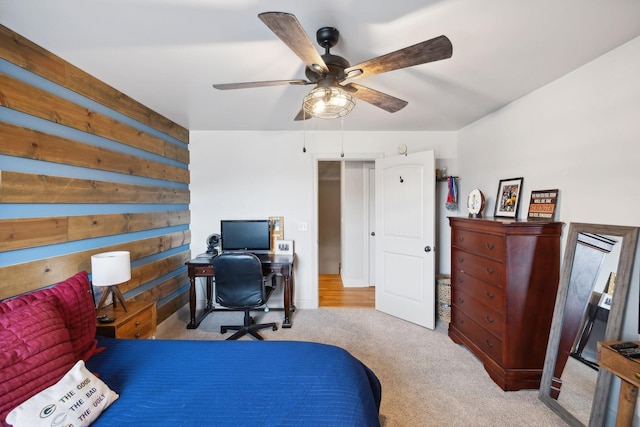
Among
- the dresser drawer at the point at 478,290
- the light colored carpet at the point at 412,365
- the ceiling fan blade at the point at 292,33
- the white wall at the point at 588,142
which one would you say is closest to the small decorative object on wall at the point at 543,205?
the white wall at the point at 588,142

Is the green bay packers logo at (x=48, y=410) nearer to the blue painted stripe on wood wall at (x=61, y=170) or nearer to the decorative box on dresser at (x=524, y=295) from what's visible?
the blue painted stripe on wood wall at (x=61, y=170)

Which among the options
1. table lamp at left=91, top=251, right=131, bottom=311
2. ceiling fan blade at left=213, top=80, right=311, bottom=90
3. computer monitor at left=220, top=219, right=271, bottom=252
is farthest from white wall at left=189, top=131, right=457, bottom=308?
ceiling fan blade at left=213, top=80, right=311, bottom=90

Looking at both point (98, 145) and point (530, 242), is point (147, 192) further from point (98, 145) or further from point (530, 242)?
point (530, 242)

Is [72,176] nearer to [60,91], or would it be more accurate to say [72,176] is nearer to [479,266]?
[60,91]

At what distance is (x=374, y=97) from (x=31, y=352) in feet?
7.02

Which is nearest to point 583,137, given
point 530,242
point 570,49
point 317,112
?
point 570,49

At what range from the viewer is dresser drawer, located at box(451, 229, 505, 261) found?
2.05 metres

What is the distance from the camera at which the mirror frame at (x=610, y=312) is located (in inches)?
59.7

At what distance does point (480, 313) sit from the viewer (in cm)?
229

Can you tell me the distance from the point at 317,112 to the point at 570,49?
1.64 meters

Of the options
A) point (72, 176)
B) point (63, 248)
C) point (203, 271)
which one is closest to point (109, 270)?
point (63, 248)

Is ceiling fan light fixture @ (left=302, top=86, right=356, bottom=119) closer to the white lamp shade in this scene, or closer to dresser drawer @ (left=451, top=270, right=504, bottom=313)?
the white lamp shade

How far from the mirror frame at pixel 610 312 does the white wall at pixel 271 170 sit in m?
1.94

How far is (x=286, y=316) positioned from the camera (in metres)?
3.00
